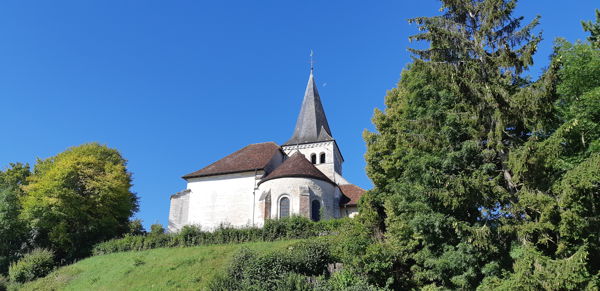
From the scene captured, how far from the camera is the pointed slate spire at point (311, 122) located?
43.5 meters

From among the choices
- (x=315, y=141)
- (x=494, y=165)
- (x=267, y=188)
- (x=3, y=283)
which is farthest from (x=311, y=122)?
(x=494, y=165)

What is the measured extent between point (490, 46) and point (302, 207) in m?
18.0

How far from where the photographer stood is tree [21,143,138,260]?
3164 cm

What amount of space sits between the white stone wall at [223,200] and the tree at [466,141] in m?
18.8

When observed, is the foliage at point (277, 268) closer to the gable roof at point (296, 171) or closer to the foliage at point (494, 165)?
the foliage at point (494, 165)

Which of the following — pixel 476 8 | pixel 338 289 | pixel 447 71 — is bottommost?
pixel 338 289

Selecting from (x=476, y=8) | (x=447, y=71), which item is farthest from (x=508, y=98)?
(x=476, y=8)

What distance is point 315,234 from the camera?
84.5 ft

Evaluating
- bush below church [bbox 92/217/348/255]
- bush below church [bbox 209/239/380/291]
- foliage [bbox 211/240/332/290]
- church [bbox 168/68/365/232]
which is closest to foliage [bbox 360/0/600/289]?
bush below church [bbox 209/239/380/291]

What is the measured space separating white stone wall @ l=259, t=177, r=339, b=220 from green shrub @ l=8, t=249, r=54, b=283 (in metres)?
14.1

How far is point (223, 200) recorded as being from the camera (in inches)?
1382

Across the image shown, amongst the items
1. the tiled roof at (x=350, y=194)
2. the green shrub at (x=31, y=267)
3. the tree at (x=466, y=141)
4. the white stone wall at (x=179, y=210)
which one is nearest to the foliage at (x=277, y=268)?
the tree at (x=466, y=141)

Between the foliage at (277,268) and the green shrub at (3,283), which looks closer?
the foliage at (277,268)

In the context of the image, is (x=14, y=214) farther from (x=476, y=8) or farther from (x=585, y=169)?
(x=585, y=169)
